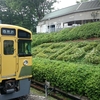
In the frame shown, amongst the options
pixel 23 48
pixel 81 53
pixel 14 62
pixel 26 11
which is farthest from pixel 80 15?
pixel 26 11

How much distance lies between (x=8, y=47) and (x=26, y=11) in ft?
106

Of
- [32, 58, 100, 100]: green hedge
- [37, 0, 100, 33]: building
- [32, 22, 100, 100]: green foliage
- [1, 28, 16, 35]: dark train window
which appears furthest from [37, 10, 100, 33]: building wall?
[1, 28, 16, 35]: dark train window

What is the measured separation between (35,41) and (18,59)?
10387 millimetres

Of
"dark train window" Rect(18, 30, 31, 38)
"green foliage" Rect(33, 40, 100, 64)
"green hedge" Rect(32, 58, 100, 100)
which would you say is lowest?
"green hedge" Rect(32, 58, 100, 100)

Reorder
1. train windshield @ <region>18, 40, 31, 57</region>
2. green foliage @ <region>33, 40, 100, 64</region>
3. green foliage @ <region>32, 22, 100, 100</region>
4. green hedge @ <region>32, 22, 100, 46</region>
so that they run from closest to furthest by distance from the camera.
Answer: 1. green foliage @ <region>32, 22, 100, 100</region>
2. train windshield @ <region>18, 40, 31, 57</region>
3. green foliage @ <region>33, 40, 100, 64</region>
4. green hedge @ <region>32, 22, 100, 46</region>

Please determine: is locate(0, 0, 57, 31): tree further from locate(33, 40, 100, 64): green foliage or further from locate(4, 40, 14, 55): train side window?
locate(4, 40, 14, 55): train side window

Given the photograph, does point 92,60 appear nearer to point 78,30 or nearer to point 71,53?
point 71,53

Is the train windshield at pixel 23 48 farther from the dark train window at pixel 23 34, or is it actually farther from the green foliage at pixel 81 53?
the green foliage at pixel 81 53

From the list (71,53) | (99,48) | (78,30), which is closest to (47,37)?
(78,30)

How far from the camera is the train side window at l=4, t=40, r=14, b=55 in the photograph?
6105mm

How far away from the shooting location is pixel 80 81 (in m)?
6.50

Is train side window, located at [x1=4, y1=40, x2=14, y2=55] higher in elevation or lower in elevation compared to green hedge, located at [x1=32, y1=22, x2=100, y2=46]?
lower

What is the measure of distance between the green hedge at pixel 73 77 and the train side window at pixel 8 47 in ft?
7.56

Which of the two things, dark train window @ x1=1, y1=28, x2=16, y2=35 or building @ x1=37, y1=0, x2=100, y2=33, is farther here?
building @ x1=37, y1=0, x2=100, y2=33
